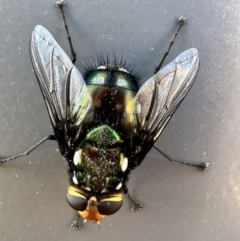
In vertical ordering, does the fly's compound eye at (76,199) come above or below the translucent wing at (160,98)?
below

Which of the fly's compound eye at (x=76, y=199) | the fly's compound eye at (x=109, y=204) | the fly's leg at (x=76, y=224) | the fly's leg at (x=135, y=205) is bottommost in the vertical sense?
the fly's leg at (x=76, y=224)

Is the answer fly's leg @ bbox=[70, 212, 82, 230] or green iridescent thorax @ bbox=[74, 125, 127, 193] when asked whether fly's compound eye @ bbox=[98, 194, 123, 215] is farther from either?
fly's leg @ bbox=[70, 212, 82, 230]

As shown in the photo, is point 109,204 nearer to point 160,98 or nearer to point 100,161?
point 100,161

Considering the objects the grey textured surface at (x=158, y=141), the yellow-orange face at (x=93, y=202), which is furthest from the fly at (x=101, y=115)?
the grey textured surface at (x=158, y=141)

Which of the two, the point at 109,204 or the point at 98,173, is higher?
the point at 98,173

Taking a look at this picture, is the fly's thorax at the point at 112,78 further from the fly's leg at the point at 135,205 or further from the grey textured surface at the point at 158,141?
the fly's leg at the point at 135,205

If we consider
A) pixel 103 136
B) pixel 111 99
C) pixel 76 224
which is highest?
pixel 111 99

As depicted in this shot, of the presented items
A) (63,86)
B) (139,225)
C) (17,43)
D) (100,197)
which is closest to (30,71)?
(17,43)

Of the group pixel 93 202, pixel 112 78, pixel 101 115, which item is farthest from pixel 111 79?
pixel 93 202

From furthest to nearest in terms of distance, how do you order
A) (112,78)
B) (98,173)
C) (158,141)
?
(158,141) < (112,78) < (98,173)
